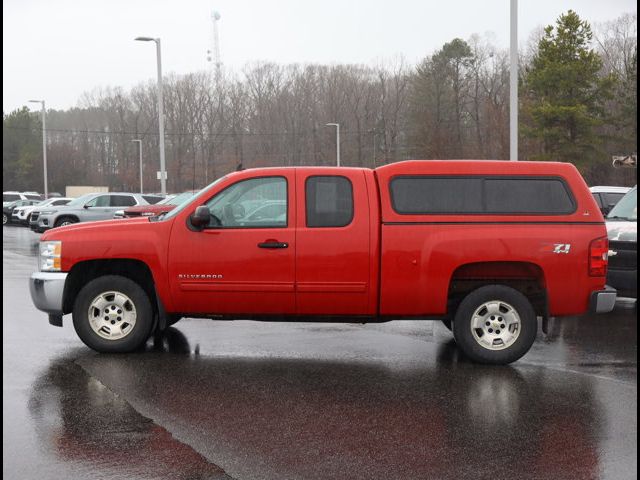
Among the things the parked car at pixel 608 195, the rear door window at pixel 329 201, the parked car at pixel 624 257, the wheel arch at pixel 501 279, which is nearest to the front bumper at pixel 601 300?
the wheel arch at pixel 501 279

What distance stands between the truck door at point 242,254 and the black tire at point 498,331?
1699mm

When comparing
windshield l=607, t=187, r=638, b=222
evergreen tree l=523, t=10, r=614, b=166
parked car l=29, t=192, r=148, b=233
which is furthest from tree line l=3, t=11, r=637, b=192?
windshield l=607, t=187, r=638, b=222

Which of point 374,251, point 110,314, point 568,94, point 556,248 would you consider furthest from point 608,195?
point 568,94

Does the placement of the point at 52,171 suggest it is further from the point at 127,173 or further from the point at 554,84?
the point at 554,84

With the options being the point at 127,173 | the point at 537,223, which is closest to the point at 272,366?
the point at 537,223

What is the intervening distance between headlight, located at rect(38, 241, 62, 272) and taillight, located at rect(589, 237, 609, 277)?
17.2 feet

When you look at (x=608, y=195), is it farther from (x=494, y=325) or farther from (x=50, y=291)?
(x=50, y=291)

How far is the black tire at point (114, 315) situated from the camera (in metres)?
8.12

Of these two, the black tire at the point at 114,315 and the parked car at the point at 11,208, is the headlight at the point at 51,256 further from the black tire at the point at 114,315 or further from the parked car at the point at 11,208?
the parked car at the point at 11,208

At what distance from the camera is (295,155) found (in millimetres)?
82750

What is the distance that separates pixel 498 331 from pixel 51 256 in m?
4.57

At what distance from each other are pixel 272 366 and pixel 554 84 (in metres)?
47.0

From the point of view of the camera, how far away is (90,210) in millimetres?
30047

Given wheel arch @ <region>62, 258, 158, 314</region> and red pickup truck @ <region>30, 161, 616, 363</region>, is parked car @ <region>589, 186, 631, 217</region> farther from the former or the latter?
wheel arch @ <region>62, 258, 158, 314</region>
